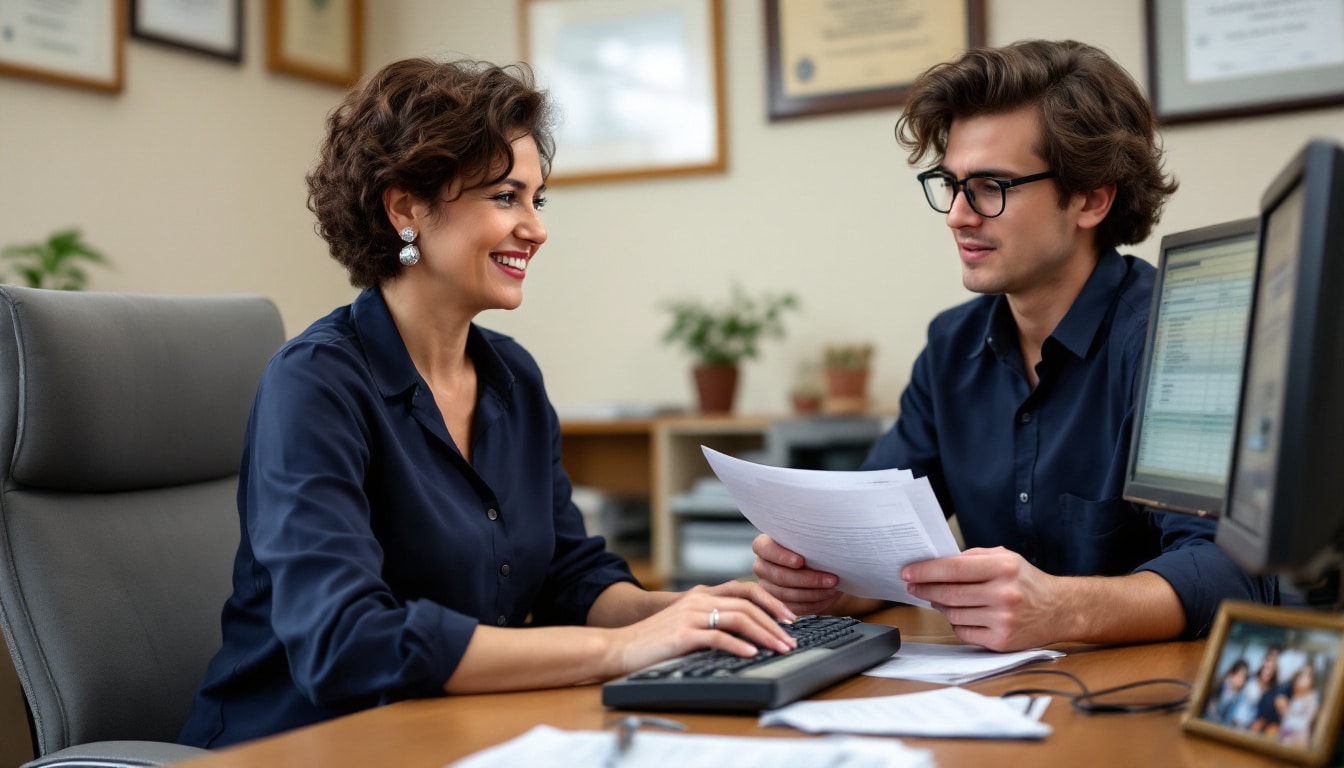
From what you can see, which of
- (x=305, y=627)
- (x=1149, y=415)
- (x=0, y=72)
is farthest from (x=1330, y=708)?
(x=0, y=72)

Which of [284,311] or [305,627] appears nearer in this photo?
[305,627]

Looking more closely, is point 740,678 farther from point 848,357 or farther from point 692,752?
point 848,357

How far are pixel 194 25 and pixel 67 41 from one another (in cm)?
41

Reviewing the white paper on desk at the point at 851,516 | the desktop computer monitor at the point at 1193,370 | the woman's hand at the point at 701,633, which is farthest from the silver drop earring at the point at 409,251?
the desktop computer monitor at the point at 1193,370

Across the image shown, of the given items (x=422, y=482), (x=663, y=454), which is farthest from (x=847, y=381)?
(x=422, y=482)

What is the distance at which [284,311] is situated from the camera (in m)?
3.65

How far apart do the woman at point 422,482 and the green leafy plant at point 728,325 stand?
5.37 ft

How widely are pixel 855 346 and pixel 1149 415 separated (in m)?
2.07

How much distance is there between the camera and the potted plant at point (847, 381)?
3.25m

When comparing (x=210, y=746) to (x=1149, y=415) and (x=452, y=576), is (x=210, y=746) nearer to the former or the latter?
(x=452, y=576)

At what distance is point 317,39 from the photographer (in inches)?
148

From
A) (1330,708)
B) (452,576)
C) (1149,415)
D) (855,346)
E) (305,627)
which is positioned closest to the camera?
(1330,708)

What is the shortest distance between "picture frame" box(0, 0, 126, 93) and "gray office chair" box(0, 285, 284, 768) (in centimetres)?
164

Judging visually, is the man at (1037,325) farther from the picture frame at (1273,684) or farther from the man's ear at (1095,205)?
the picture frame at (1273,684)
